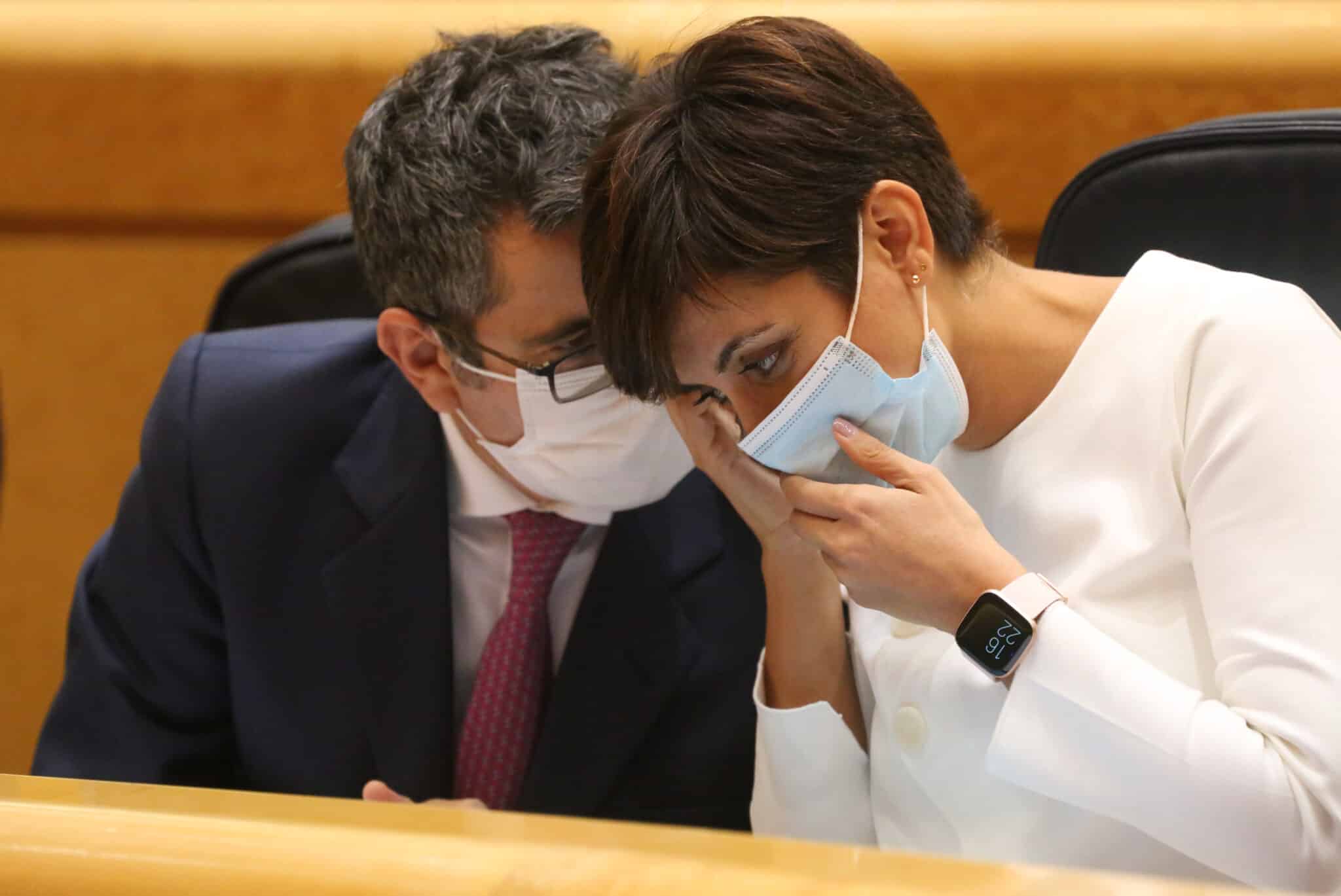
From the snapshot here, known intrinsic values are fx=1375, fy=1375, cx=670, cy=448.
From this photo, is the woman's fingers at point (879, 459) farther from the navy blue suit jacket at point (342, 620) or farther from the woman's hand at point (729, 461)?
the navy blue suit jacket at point (342, 620)

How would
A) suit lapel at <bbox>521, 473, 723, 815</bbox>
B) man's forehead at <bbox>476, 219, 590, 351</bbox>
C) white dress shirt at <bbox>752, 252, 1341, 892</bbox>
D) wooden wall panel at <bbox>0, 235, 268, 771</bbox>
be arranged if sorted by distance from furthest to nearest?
wooden wall panel at <bbox>0, 235, 268, 771</bbox>
suit lapel at <bbox>521, 473, 723, 815</bbox>
man's forehead at <bbox>476, 219, 590, 351</bbox>
white dress shirt at <bbox>752, 252, 1341, 892</bbox>

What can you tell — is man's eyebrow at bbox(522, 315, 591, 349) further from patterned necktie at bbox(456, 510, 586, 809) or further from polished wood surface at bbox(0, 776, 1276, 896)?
polished wood surface at bbox(0, 776, 1276, 896)

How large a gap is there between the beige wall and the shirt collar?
2.29 feet

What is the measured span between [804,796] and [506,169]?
2.14ft

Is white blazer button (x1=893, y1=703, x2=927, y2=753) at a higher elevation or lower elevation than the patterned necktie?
higher

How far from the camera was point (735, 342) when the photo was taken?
3.58 feet

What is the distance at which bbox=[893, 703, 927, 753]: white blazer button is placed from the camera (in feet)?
3.91

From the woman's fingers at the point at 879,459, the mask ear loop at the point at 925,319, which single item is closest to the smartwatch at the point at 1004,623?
the woman's fingers at the point at 879,459

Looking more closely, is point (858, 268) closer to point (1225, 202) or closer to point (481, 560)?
point (1225, 202)

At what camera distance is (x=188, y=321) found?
254 cm

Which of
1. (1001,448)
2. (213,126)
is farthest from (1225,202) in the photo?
(213,126)

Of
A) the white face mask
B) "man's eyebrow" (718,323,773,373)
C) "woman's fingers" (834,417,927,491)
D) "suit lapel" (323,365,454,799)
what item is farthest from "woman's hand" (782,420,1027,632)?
"suit lapel" (323,365,454,799)

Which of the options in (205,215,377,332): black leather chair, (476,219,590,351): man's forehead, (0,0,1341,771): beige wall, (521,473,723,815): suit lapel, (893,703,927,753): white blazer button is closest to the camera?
(893,703,927,753): white blazer button

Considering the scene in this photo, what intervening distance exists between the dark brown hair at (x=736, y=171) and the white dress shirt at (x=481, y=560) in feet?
1.34
